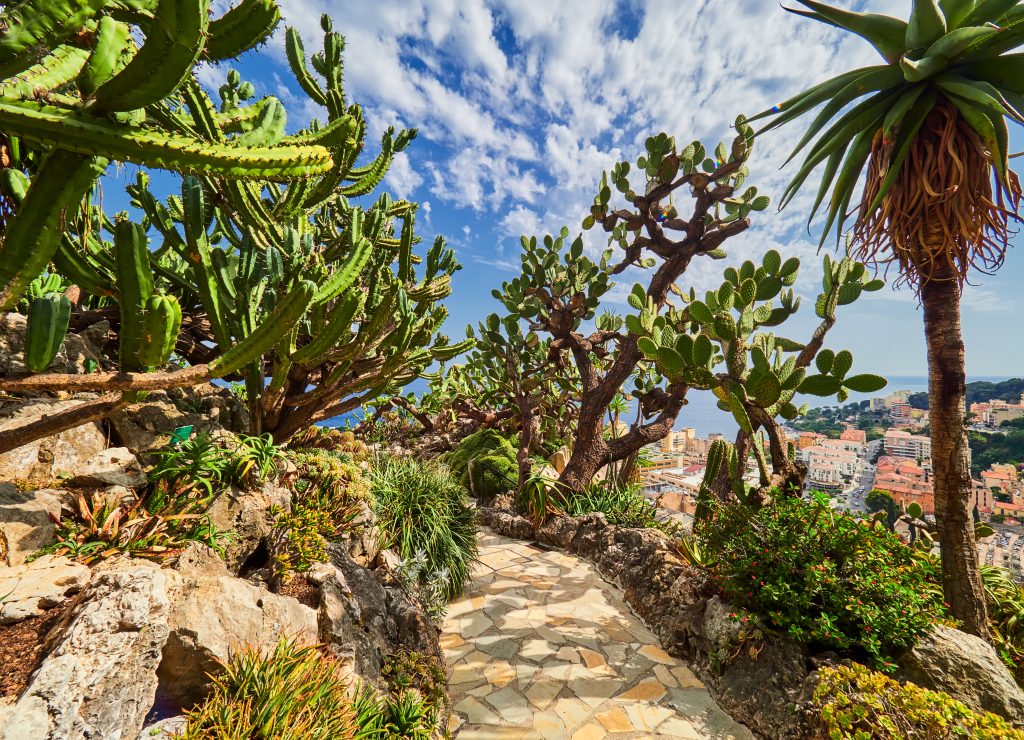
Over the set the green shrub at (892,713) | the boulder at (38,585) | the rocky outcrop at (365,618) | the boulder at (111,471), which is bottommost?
the rocky outcrop at (365,618)

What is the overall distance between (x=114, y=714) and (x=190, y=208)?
3009 millimetres

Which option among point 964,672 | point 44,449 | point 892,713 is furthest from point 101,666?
point 964,672

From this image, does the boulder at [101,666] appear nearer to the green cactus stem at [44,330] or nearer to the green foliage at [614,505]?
the green cactus stem at [44,330]

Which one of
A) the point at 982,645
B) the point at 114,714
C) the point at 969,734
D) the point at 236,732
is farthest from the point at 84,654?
the point at 982,645

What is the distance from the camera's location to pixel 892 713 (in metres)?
2.22

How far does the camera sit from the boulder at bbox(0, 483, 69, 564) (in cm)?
225

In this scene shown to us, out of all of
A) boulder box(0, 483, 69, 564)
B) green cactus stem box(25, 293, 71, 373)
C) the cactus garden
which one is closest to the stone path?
the cactus garden

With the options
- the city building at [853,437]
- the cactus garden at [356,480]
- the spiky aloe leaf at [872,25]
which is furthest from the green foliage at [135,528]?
the city building at [853,437]

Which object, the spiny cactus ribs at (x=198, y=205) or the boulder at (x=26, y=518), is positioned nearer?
the spiny cactus ribs at (x=198, y=205)

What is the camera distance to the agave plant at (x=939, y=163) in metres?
2.74

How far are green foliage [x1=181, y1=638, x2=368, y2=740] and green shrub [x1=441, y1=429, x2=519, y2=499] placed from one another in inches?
229

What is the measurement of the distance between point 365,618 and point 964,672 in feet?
14.3

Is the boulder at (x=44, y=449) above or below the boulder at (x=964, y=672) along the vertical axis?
above

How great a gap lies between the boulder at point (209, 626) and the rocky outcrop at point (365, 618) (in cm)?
23
